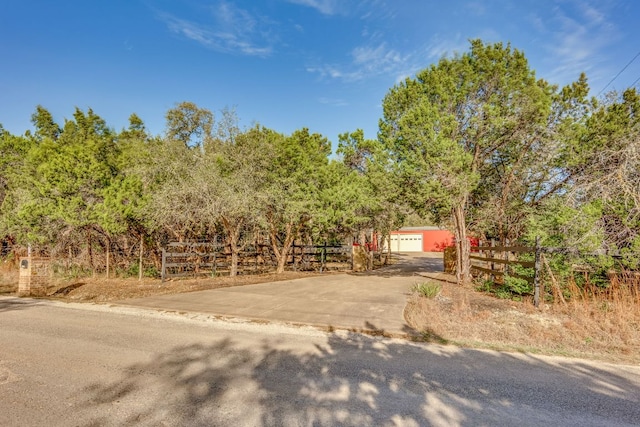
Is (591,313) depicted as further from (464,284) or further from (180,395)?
(180,395)

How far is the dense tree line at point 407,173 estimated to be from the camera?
11148 millimetres

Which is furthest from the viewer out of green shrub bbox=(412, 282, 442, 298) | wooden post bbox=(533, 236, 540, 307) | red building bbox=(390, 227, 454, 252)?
red building bbox=(390, 227, 454, 252)

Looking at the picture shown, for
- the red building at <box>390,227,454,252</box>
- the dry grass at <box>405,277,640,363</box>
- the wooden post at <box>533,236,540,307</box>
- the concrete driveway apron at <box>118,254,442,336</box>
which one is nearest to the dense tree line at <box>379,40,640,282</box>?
the wooden post at <box>533,236,540,307</box>

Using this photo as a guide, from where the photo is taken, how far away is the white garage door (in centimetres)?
4872

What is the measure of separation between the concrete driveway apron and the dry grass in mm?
676

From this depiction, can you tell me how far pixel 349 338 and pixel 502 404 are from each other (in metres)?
2.86

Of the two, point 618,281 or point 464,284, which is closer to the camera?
point 618,281

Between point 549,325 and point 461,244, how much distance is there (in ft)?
21.2

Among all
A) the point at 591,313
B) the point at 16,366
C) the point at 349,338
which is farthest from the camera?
the point at 591,313

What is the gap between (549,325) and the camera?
659 cm

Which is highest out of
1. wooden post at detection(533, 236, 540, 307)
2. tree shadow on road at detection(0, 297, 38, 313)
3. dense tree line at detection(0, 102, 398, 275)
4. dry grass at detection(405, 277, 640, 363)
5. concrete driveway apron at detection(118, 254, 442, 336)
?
dense tree line at detection(0, 102, 398, 275)

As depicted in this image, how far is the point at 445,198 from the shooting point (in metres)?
11.2

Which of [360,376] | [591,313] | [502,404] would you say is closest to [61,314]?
[360,376]

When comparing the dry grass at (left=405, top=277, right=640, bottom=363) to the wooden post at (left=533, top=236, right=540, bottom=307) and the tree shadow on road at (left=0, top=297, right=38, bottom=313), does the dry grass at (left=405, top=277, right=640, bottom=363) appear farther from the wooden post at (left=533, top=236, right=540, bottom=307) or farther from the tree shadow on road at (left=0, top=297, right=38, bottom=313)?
the tree shadow on road at (left=0, top=297, right=38, bottom=313)
